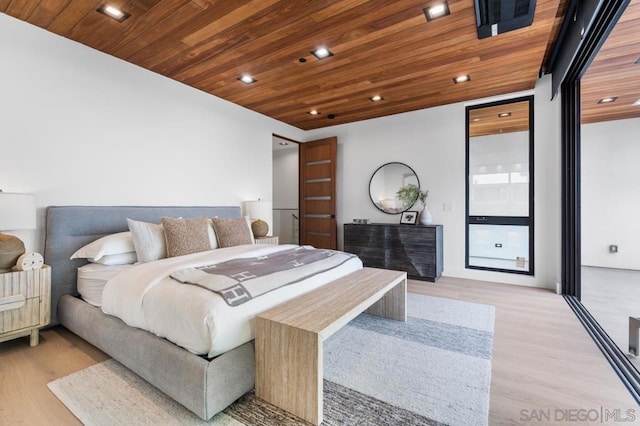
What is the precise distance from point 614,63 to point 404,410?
4.01 metres

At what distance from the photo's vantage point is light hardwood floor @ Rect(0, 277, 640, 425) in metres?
1.50

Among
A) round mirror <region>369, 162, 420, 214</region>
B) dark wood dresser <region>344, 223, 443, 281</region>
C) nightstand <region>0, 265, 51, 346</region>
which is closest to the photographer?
nightstand <region>0, 265, 51, 346</region>

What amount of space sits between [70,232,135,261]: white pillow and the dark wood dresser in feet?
10.4

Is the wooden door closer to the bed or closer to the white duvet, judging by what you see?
the bed

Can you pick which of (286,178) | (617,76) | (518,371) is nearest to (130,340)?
(518,371)

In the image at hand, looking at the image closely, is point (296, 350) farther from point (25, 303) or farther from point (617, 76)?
point (617, 76)

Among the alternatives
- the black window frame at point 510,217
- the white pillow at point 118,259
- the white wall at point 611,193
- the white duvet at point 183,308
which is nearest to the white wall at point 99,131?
the white pillow at point 118,259

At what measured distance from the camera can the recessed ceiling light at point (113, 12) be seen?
7.35 ft

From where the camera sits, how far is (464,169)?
4.30 meters

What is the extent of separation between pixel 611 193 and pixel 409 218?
3233 mm

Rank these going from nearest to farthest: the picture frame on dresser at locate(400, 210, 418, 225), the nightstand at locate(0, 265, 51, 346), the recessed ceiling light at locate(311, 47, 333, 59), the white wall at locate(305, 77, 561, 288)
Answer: the nightstand at locate(0, 265, 51, 346) < the recessed ceiling light at locate(311, 47, 333, 59) < the white wall at locate(305, 77, 561, 288) < the picture frame on dresser at locate(400, 210, 418, 225)

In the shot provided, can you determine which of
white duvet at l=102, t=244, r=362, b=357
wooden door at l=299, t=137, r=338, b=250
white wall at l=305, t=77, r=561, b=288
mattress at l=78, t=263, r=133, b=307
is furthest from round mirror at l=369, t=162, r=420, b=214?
mattress at l=78, t=263, r=133, b=307

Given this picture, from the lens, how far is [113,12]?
2295 mm

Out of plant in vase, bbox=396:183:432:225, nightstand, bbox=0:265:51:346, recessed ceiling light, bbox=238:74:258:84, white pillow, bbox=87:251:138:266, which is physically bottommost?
nightstand, bbox=0:265:51:346
